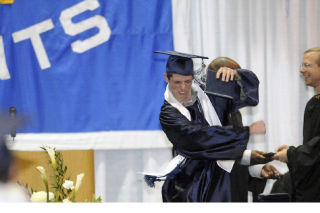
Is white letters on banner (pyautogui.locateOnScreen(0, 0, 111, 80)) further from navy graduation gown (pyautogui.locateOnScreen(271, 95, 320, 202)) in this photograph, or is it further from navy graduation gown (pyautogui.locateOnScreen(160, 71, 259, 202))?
navy graduation gown (pyautogui.locateOnScreen(271, 95, 320, 202))

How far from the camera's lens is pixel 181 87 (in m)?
3.04

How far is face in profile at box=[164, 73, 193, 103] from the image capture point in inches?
120

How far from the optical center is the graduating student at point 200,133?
114 inches

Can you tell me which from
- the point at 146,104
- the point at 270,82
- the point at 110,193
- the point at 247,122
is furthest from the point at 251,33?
the point at 110,193

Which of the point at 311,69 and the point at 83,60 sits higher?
the point at 83,60

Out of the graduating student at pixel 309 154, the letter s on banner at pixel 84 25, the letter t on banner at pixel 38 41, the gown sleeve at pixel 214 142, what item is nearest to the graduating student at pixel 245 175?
the graduating student at pixel 309 154

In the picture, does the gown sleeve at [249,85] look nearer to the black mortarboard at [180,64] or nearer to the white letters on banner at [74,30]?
the black mortarboard at [180,64]

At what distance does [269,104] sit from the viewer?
213 inches

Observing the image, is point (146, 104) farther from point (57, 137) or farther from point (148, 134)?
point (57, 137)

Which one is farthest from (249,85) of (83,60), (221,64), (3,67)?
(3,67)

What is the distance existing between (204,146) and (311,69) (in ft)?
4.12

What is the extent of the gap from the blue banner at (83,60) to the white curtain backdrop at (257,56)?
42cm

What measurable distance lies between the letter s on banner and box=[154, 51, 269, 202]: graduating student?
88.4 inches

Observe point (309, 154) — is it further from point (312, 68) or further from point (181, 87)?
point (181, 87)
